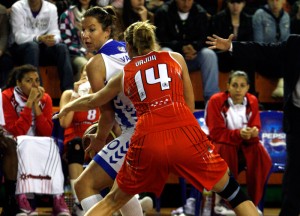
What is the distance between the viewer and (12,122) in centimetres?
821

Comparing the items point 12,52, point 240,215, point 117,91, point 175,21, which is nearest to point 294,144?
point 240,215

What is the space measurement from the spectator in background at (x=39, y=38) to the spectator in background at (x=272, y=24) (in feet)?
7.98

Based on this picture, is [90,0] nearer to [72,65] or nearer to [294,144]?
[72,65]

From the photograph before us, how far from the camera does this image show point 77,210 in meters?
8.14

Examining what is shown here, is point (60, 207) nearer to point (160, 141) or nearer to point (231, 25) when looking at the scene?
point (160, 141)

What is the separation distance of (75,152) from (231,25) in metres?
3.07

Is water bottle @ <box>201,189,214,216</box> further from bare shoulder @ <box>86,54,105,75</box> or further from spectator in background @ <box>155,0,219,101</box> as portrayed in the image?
bare shoulder @ <box>86,54,105,75</box>

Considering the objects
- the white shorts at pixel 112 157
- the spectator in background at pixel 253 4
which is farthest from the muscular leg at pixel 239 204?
the spectator in background at pixel 253 4

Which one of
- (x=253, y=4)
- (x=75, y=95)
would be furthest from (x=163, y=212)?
(x=253, y=4)

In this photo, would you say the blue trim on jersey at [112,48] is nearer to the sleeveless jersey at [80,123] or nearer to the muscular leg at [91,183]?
the muscular leg at [91,183]

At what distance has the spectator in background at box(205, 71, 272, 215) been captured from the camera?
26.9 ft

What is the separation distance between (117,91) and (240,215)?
114 centimetres

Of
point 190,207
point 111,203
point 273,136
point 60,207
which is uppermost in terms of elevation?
point 111,203

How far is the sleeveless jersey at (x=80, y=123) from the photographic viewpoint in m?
8.26
